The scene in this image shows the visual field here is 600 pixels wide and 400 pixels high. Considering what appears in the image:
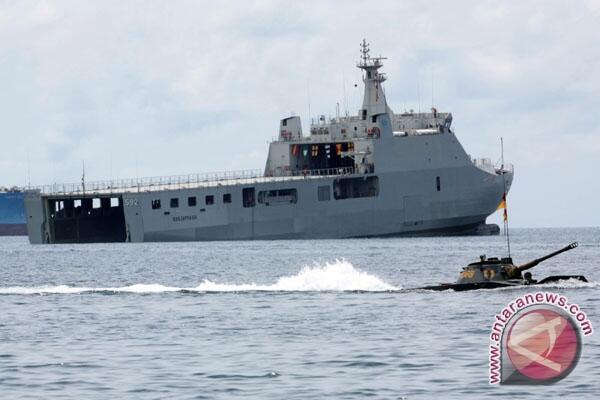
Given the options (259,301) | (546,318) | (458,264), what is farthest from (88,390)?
(458,264)

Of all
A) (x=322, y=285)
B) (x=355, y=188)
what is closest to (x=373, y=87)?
(x=355, y=188)

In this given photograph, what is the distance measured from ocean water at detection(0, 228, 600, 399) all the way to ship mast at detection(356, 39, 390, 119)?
178 feet

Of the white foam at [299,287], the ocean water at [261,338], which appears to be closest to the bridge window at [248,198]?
the ocean water at [261,338]

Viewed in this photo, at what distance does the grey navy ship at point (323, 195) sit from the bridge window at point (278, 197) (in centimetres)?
8

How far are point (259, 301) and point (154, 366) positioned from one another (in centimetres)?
1639

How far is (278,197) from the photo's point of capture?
117750 mm

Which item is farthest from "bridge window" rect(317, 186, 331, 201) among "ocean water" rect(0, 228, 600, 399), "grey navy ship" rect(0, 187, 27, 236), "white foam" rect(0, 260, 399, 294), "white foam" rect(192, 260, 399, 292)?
"grey navy ship" rect(0, 187, 27, 236)

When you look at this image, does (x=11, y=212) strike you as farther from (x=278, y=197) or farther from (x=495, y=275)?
(x=495, y=275)

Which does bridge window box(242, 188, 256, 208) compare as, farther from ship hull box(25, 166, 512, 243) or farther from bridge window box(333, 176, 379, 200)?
bridge window box(333, 176, 379, 200)

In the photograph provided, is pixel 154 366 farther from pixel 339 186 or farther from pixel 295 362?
pixel 339 186

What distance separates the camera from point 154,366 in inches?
1391

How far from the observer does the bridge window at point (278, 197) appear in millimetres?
117219

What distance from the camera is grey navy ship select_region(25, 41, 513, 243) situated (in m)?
116

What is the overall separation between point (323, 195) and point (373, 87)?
43.9 feet
